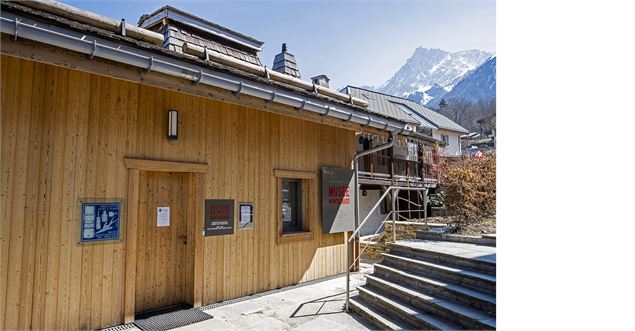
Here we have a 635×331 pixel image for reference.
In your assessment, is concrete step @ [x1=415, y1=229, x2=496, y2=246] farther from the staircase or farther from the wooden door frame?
the wooden door frame

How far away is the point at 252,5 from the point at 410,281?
462 cm

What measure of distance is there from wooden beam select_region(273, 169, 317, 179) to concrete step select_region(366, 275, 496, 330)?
2252mm

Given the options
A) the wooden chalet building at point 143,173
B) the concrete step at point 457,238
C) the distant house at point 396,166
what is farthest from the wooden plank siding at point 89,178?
the distant house at point 396,166

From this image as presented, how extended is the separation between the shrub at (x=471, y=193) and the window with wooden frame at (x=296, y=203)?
3.67 meters

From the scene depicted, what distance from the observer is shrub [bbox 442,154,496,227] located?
329 inches

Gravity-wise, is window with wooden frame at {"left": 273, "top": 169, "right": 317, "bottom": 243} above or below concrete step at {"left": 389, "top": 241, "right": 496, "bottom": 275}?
above

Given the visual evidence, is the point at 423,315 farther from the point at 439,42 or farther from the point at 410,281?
the point at 439,42

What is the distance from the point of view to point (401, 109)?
957 inches

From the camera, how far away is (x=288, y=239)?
636 cm

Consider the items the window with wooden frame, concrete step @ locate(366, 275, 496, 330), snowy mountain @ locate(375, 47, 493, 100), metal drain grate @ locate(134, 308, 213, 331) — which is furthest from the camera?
snowy mountain @ locate(375, 47, 493, 100)

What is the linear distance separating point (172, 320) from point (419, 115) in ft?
77.4

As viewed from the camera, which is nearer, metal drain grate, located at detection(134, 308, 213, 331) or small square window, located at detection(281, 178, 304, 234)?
metal drain grate, located at detection(134, 308, 213, 331)

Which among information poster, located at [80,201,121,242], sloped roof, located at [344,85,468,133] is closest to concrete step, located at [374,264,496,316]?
information poster, located at [80,201,121,242]

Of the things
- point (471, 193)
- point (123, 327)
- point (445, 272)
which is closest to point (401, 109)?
point (471, 193)
